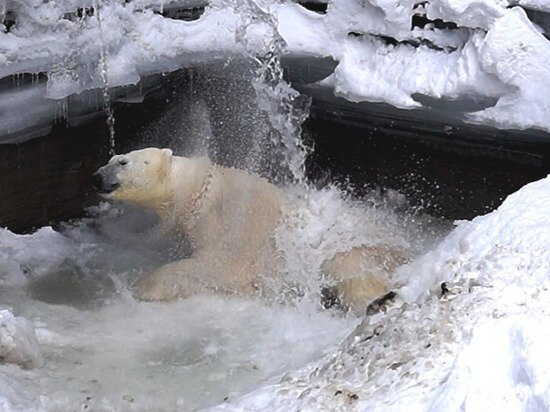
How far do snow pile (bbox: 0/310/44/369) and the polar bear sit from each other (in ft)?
3.33

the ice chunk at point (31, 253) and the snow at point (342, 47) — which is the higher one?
the snow at point (342, 47)

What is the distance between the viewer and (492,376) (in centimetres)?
232

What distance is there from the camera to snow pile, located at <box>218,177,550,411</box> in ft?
7.55

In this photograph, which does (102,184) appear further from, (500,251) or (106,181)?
(500,251)

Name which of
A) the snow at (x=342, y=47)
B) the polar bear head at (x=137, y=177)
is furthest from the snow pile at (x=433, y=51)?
the polar bear head at (x=137, y=177)

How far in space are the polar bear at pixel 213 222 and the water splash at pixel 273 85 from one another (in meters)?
0.65

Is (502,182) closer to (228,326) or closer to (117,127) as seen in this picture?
(228,326)

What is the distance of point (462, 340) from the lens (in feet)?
8.59

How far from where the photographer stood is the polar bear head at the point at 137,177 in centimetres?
470

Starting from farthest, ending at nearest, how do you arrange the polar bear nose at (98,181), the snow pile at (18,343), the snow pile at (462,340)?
the polar bear nose at (98,181) → the snow pile at (18,343) → the snow pile at (462,340)

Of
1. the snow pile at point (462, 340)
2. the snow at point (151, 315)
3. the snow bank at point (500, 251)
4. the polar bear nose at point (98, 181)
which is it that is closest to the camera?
the snow pile at point (462, 340)

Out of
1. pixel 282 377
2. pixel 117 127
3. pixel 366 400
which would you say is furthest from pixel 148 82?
pixel 366 400

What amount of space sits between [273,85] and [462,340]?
3396 millimetres

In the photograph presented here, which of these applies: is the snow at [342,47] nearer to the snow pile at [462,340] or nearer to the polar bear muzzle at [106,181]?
the polar bear muzzle at [106,181]
